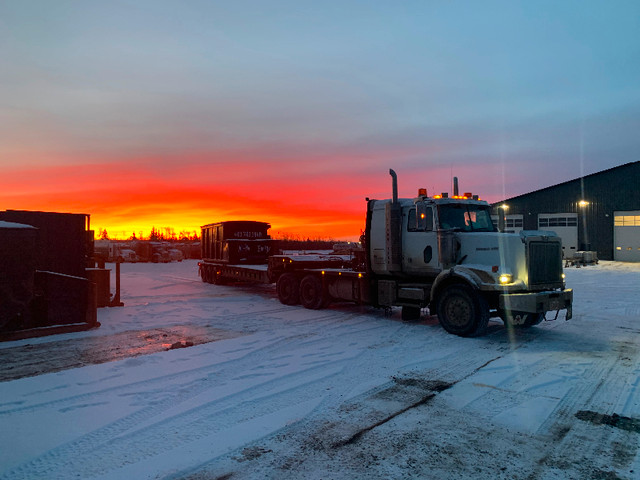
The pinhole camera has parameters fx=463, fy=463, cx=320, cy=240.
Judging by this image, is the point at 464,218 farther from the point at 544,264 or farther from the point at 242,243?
the point at 242,243

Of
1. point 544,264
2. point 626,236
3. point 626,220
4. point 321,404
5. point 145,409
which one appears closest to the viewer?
point 145,409

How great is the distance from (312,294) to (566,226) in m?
32.1

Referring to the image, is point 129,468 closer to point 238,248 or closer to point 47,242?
point 47,242

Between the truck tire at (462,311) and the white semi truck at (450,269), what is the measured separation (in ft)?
0.07

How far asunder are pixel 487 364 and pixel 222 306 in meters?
8.80

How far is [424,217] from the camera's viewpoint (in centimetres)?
1034

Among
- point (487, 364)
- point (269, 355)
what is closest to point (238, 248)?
point (269, 355)

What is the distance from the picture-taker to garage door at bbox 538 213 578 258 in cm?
3781

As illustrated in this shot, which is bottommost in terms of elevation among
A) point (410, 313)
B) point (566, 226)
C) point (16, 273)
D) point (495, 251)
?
point (410, 313)

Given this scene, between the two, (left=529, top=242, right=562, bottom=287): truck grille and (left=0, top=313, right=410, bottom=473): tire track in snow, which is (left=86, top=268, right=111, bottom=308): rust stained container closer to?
(left=0, top=313, right=410, bottom=473): tire track in snow

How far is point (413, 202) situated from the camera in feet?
35.6

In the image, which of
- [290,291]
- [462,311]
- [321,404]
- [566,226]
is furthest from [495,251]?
[566,226]

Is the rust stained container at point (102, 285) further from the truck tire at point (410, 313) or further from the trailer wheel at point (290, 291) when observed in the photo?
the truck tire at point (410, 313)

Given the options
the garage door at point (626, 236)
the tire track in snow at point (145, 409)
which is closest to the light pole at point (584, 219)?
the garage door at point (626, 236)
